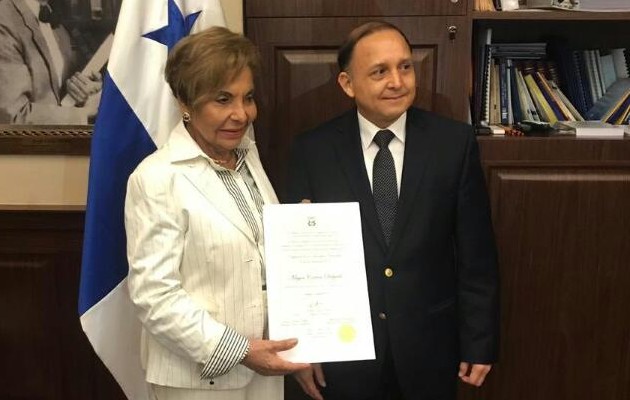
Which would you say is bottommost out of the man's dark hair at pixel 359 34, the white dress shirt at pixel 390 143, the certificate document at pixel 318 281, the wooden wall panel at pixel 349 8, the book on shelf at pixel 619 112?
the certificate document at pixel 318 281

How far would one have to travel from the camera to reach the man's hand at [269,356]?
136 centimetres

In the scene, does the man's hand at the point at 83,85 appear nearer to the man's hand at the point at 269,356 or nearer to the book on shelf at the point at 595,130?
the man's hand at the point at 269,356

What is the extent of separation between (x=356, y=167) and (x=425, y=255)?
0.27m

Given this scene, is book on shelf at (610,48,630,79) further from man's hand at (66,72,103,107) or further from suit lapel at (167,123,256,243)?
man's hand at (66,72,103,107)

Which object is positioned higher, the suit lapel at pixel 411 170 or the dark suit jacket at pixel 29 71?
the dark suit jacket at pixel 29 71

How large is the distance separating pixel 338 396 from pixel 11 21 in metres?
1.47

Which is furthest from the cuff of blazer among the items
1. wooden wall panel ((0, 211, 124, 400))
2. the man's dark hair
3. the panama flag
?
wooden wall panel ((0, 211, 124, 400))

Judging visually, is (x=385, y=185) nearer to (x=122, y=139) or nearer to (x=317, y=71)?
(x=317, y=71)

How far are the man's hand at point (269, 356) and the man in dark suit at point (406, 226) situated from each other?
0.22m

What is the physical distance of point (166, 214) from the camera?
1.33 metres

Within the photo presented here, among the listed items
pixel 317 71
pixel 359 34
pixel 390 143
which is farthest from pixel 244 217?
pixel 317 71

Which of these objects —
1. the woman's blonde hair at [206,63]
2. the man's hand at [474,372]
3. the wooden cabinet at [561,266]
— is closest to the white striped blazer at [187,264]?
the woman's blonde hair at [206,63]

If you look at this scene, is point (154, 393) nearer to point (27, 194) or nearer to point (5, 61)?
point (27, 194)

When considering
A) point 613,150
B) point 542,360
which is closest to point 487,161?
point 613,150
